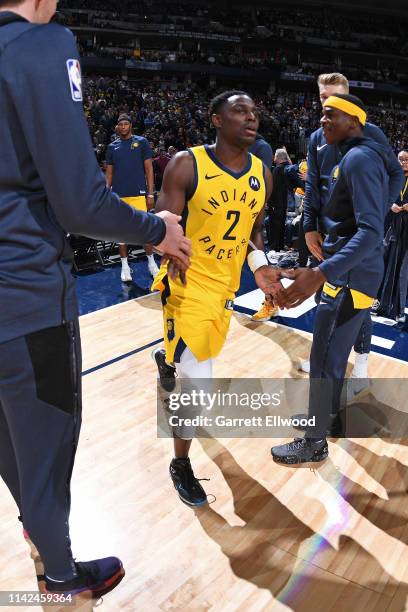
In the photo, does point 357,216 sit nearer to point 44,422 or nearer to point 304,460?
point 304,460

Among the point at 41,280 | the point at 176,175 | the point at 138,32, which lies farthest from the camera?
the point at 138,32

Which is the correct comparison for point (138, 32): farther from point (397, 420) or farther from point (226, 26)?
point (397, 420)

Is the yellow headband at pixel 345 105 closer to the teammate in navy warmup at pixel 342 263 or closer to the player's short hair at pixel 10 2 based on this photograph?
the teammate in navy warmup at pixel 342 263

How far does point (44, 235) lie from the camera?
131 cm

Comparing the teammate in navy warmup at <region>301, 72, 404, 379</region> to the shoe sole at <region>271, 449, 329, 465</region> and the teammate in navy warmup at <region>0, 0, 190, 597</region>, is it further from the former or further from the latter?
the teammate in navy warmup at <region>0, 0, 190, 597</region>

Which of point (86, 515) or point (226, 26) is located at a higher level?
point (226, 26)

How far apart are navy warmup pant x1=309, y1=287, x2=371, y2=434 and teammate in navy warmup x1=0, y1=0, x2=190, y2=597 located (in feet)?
4.48

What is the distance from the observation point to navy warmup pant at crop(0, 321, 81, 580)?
1351mm

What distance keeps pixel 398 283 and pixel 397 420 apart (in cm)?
216

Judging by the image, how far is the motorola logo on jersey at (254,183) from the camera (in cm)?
241

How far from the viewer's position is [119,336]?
430 cm

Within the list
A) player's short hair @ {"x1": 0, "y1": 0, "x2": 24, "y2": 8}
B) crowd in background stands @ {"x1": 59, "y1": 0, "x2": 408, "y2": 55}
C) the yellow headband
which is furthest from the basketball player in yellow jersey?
crowd in background stands @ {"x1": 59, "y1": 0, "x2": 408, "y2": 55}

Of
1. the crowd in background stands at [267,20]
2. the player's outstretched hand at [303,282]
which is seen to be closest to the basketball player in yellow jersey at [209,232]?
the player's outstretched hand at [303,282]

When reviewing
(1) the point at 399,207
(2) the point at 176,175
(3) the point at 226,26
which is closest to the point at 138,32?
(3) the point at 226,26
